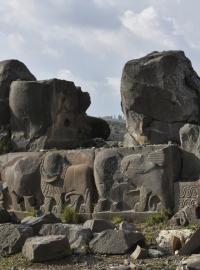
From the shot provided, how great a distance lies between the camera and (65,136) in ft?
48.8

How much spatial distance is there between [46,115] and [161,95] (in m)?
3.09

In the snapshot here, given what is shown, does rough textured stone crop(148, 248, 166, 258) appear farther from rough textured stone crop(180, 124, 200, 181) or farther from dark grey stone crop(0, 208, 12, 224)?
rough textured stone crop(180, 124, 200, 181)

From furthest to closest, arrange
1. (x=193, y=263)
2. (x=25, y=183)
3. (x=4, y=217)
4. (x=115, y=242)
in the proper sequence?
(x=25, y=183) < (x=4, y=217) < (x=115, y=242) < (x=193, y=263)

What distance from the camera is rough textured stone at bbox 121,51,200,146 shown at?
42.9 ft

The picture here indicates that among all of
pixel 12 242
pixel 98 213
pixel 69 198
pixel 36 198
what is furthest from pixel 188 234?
pixel 36 198

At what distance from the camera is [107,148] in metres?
12.3

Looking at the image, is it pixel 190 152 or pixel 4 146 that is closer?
pixel 190 152

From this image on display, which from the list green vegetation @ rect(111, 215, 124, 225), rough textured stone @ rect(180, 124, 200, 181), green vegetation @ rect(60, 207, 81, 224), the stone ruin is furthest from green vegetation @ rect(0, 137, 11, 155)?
rough textured stone @ rect(180, 124, 200, 181)

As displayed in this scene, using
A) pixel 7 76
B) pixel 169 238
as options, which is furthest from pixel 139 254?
pixel 7 76

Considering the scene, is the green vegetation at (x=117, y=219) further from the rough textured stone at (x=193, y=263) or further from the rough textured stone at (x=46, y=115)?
the rough textured stone at (x=193, y=263)

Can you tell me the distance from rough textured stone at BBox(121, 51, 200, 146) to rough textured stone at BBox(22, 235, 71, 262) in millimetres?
5954

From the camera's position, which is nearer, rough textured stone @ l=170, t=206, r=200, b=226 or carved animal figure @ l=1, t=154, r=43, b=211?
rough textured stone @ l=170, t=206, r=200, b=226

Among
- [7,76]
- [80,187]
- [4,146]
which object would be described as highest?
[7,76]

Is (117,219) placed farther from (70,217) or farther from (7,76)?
(7,76)
